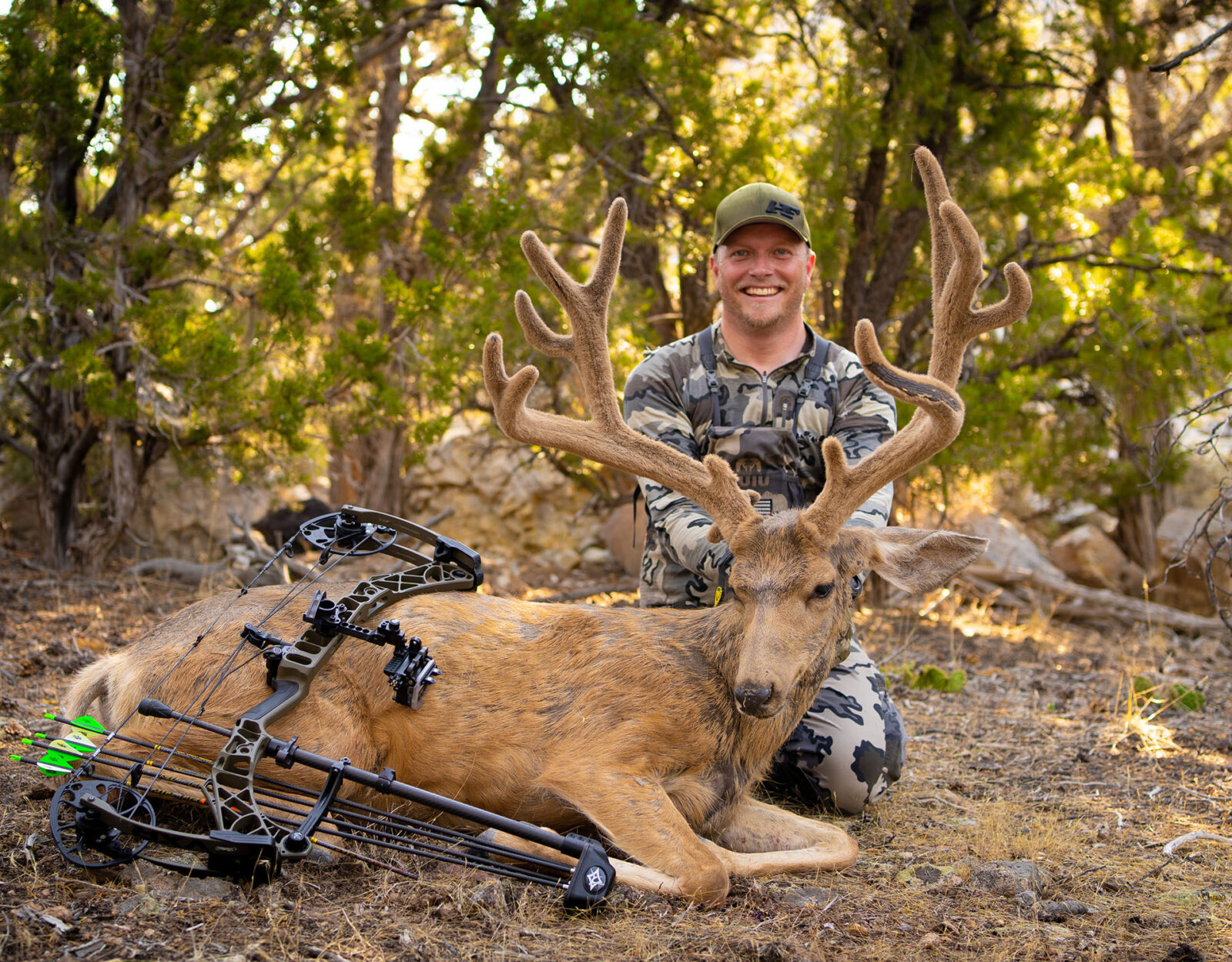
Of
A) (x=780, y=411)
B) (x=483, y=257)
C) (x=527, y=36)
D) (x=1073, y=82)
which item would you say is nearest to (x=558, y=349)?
(x=780, y=411)

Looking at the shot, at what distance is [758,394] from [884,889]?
2.84 metres

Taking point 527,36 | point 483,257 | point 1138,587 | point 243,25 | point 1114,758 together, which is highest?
point 527,36

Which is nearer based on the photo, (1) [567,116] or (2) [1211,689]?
(2) [1211,689]

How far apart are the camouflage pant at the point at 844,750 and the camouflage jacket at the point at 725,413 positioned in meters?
0.92

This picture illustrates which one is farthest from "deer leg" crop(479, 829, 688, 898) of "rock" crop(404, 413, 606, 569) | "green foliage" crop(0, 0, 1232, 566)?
"rock" crop(404, 413, 606, 569)

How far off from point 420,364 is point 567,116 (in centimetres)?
271

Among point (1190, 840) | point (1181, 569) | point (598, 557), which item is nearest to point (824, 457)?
point (1190, 840)

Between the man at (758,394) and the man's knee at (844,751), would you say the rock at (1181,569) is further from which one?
the man's knee at (844,751)

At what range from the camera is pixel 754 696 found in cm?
382

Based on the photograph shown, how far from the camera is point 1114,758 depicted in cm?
580

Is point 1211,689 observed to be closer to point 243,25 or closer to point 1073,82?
point 1073,82

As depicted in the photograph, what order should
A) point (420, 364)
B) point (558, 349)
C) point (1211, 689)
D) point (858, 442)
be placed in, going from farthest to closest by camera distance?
1. point (420, 364)
2. point (1211, 689)
3. point (858, 442)
4. point (558, 349)

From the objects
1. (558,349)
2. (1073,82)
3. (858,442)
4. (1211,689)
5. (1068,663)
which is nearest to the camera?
(558,349)

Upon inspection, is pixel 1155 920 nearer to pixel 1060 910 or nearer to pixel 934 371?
pixel 1060 910
